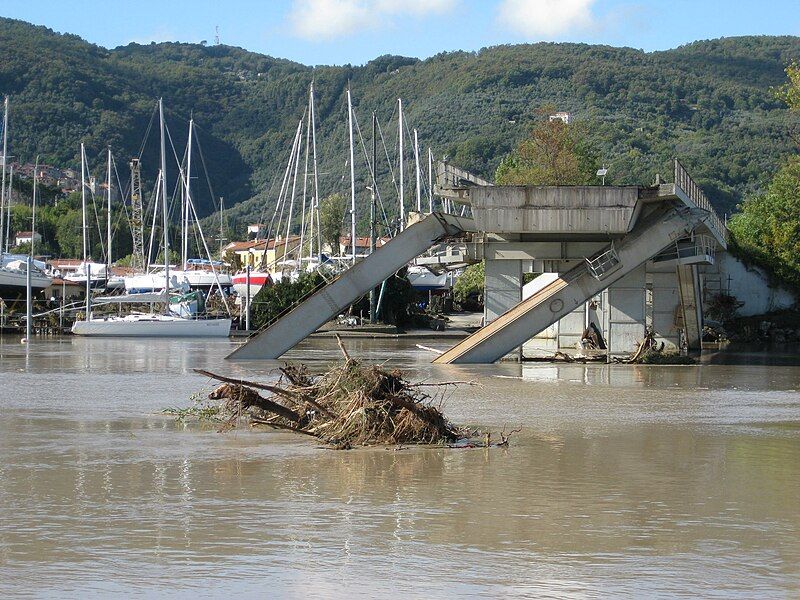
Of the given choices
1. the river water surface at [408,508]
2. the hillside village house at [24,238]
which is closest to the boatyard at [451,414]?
the river water surface at [408,508]

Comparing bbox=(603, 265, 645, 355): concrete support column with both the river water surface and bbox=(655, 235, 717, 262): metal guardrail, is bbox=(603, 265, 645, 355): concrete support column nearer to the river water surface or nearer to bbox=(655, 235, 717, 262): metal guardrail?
bbox=(655, 235, 717, 262): metal guardrail

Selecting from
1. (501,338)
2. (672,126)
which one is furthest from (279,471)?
(672,126)

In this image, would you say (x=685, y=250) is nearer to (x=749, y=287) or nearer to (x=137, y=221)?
(x=749, y=287)

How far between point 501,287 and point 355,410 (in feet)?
68.3

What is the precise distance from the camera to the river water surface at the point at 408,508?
9.63 m

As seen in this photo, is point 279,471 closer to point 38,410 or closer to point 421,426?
point 421,426

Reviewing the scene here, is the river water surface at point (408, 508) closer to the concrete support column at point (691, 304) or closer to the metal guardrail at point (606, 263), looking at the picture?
the metal guardrail at point (606, 263)

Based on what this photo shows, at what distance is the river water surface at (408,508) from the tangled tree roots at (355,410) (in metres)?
0.48

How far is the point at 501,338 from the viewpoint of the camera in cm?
3391

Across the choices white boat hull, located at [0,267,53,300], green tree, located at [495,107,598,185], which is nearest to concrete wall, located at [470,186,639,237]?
green tree, located at [495,107,598,185]

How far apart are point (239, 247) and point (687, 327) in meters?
91.5

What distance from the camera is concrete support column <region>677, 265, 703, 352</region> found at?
1706 inches

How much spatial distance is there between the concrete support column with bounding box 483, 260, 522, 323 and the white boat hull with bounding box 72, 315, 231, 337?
2137 centimetres

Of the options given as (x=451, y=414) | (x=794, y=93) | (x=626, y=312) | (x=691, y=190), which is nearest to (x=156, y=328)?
(x=626, y=312)
